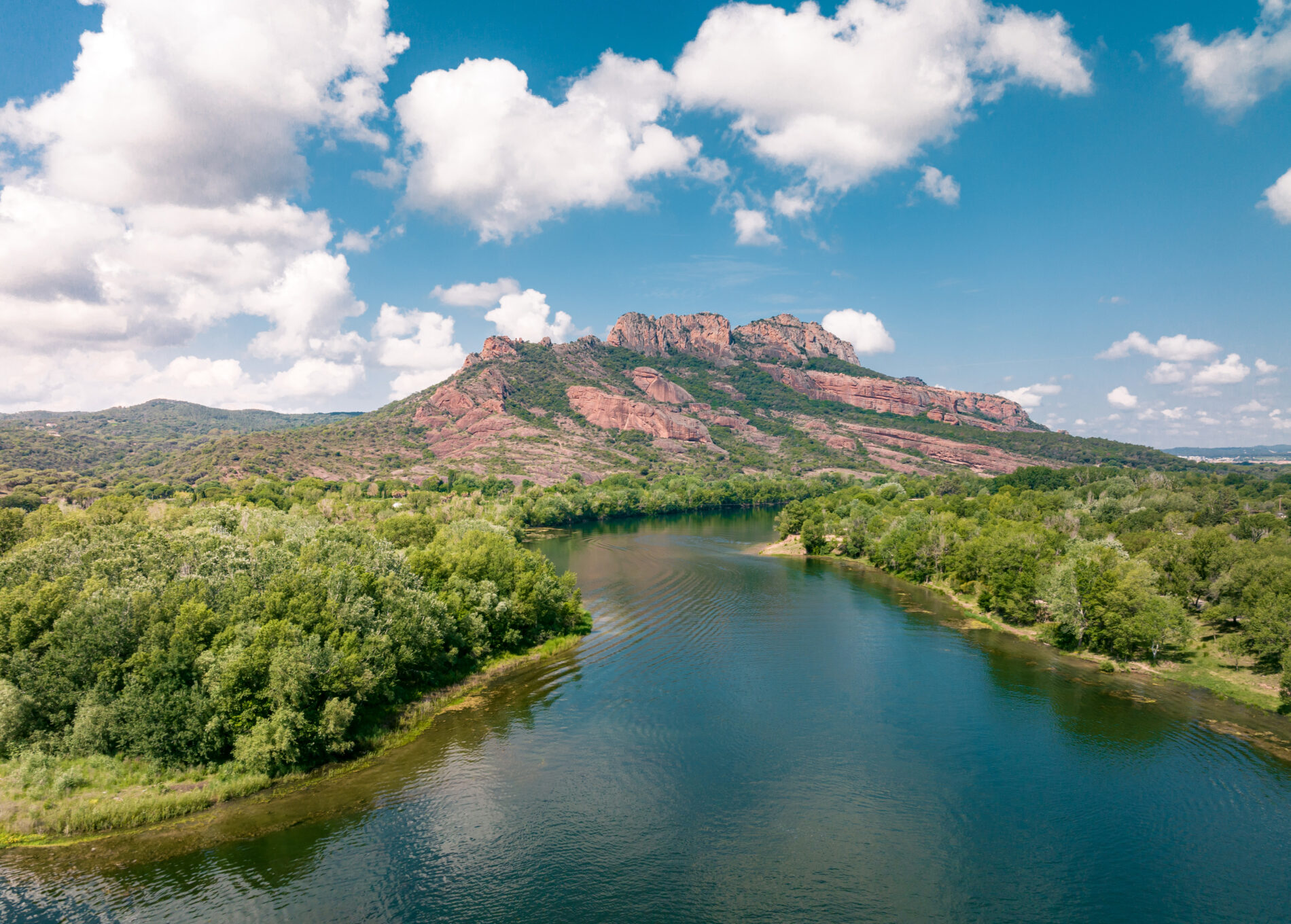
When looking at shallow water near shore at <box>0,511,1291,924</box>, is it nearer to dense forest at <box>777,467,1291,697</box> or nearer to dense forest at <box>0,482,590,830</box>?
dense forest at <box>0,482,590,830</box>

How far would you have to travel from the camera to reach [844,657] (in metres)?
54.0

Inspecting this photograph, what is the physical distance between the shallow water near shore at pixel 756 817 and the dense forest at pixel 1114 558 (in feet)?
23.6

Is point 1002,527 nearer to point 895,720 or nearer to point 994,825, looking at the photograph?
point 895,720

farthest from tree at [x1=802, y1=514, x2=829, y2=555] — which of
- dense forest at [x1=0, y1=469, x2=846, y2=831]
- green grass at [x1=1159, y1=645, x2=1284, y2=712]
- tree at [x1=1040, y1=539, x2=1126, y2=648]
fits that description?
dense forest at [x1=0, y1=469, x2=846, y2=831]

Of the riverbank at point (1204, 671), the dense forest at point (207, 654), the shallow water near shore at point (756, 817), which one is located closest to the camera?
the shallow water near shore at point (756, 817)

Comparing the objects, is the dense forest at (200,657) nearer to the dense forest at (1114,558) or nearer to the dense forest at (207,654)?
the dense forest at (207,654)

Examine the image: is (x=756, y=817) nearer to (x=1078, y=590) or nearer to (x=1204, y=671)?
(x=1204, y=671)

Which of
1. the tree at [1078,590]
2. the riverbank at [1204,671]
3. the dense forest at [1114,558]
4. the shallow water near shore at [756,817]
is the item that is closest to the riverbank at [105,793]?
the shallow water near shore at [756,817]

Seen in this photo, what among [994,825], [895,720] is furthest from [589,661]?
[994,825]

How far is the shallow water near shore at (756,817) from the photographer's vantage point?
2445cm

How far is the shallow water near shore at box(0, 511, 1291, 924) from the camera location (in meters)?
24.5

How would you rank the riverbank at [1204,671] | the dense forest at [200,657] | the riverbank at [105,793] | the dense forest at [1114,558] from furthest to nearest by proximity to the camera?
the dense forest at [1114,558]
the riverbank at [1204,671]
the dense forest at [200,657]
the riverbank at [105,793]

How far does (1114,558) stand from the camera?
191ft

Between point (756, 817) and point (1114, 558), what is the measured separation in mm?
50234
